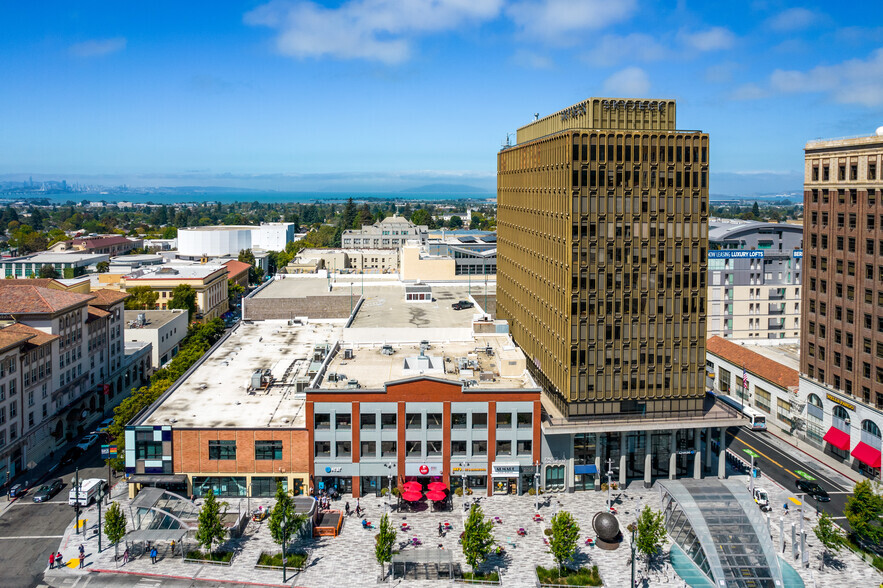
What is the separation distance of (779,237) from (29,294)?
12656 centimetres

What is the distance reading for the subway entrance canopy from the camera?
54.8 metres

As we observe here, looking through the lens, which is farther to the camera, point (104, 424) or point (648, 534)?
point (104, 424)

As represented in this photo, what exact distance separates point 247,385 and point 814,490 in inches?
2497

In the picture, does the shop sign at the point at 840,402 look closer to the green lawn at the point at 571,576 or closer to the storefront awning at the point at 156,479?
the green lawn at the point at 571,576

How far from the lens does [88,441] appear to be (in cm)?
8656

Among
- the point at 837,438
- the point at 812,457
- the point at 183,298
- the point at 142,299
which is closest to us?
the point at 837,438

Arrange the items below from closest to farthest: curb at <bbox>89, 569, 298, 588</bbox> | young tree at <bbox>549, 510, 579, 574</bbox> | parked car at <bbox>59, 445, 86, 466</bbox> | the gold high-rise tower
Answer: curb at <bbox>89, 569, 298, 588</bbox>, young tree at <bbox>549, 510, 579, 574</bbox>, the gold high-rise tower, parked car at <bbox>59, 445, 86, 466</bbox>

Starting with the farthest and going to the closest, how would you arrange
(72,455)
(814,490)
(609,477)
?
(72,455) → (814,490) → (609,477)

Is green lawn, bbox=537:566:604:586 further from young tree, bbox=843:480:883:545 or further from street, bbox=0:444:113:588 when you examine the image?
street, bbox=0:444:113:588

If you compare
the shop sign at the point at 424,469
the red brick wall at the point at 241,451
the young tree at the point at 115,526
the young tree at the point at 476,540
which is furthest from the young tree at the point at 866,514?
the young tree at the point at 115,526

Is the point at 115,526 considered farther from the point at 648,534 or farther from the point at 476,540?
the point at 648,534

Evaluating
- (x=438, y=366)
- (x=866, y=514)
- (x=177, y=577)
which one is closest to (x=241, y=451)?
(x=177, y=577)

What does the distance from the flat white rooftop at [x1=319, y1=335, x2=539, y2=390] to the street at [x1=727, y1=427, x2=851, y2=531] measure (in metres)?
29.2

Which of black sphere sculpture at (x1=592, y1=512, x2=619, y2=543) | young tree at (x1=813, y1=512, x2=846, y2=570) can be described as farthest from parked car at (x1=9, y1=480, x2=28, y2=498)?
young tree at (x1=813, y1=512, x2=846, y2=570)
